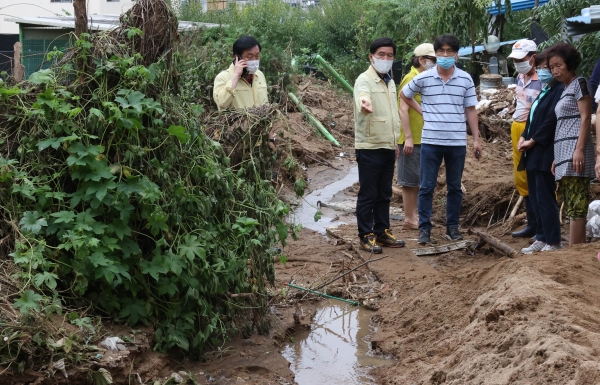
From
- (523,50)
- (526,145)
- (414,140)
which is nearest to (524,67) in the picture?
(523,50)

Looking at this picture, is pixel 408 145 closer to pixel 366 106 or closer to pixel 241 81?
pixel 366 106

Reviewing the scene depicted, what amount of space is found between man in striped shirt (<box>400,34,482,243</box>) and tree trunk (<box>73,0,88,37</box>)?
13.0 ft

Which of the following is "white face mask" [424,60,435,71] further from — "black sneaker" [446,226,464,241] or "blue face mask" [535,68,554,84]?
"black sneaker" [446,226,464,241]

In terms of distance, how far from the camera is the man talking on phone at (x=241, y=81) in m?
7.36

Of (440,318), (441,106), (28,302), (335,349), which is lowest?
(335,349)

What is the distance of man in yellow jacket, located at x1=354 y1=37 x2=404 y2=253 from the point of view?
26.2ft

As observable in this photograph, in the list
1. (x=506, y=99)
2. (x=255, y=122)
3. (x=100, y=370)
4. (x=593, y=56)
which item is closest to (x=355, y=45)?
(x=506, y=99)

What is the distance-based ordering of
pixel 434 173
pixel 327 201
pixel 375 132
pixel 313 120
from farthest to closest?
pixel 313 120
pixel 327 201
pixel 434 173
pixel 375 132

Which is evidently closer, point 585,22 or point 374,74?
point 374,74

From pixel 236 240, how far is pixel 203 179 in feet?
1.55

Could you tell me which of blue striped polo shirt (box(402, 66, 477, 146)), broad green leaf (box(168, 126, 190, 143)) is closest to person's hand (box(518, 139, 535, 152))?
blue striped polo shirt (box(402, 66, 477, 146))

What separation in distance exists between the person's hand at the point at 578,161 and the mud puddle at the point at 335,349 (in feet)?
6.92

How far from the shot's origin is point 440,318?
575 cm

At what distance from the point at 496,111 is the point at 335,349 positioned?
10.2 meters
